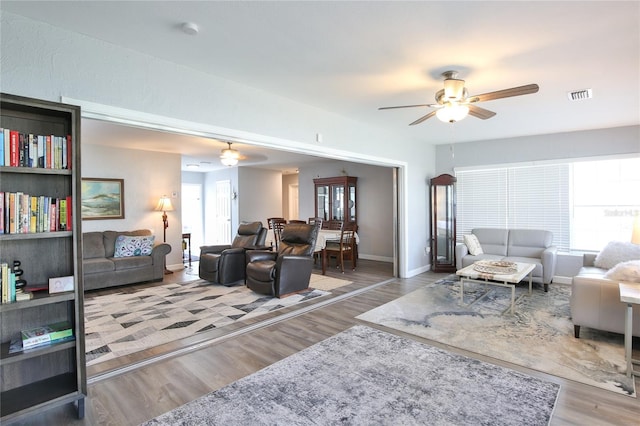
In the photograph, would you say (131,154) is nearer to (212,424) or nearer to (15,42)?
(15,42)

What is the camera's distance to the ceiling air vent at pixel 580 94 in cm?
355

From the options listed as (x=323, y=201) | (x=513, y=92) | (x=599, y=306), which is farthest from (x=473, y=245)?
(x=323, y=201)

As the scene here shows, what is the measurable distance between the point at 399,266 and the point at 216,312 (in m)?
3.47

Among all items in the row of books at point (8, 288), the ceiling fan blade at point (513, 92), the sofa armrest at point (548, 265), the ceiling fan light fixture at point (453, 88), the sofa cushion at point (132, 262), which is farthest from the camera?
the sofa cushion at point (132, 262)

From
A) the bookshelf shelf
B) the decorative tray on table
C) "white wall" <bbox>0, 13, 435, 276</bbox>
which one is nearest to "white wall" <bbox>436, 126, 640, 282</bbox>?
the decorative tray on table

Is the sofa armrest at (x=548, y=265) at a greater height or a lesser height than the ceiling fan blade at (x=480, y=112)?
lesser

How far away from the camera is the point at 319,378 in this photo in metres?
2.51

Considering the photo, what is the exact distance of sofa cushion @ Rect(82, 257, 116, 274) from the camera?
16.3ft

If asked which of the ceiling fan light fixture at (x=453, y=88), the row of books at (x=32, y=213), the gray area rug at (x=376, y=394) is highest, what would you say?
the ceiling fan light fixture at (x=453, y=88)

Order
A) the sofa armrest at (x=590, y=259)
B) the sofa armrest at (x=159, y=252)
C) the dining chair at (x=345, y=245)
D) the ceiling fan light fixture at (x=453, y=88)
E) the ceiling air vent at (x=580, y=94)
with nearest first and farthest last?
the ceiling fan light fixture at (x=453, y=88), the ceiling air vent at (x=580, y=94), the sofa armrest at (x=590, y=259), the sofa armrest at (x=159, y=252), the dining chair at (x=345, y=245)

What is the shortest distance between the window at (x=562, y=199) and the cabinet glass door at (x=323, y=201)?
3291 millimetres

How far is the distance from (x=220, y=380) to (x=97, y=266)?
12.4ft

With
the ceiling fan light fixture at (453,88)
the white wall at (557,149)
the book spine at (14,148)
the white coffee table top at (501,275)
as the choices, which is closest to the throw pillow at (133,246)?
the book spine at (14,148)

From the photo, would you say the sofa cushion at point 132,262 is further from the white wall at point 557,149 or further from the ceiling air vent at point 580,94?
the ceiling air vent at point 580,94
